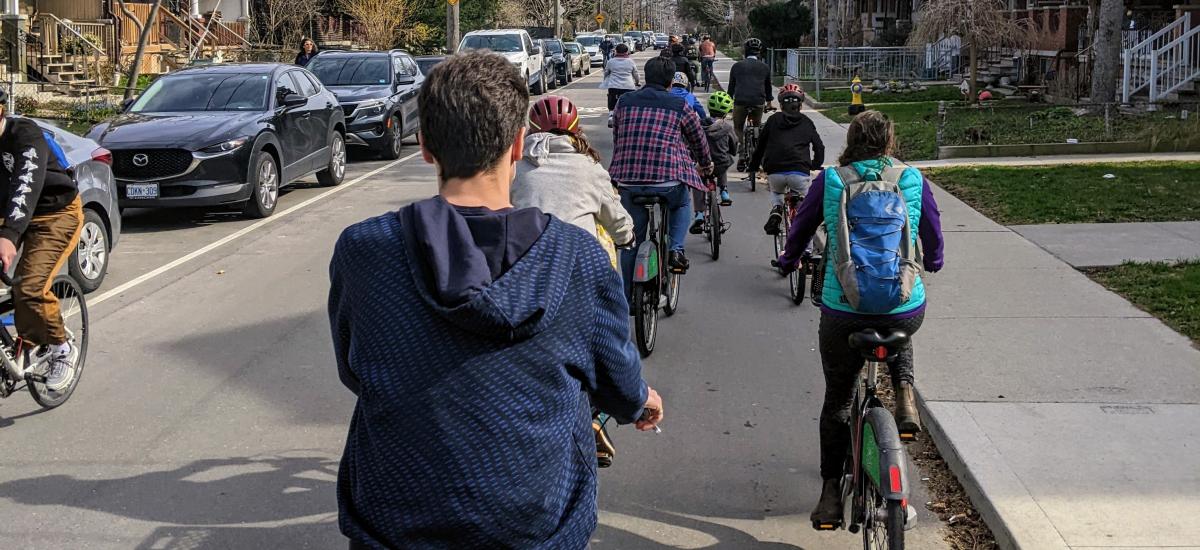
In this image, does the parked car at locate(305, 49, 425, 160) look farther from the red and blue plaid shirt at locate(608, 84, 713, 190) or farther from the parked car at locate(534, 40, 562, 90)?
the parked car at locate(534, 40, 562, 90)

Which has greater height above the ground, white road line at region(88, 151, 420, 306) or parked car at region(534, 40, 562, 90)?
parked car at region(534, 40, 562, 90)

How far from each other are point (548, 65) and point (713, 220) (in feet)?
101

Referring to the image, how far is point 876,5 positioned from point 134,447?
163 feet

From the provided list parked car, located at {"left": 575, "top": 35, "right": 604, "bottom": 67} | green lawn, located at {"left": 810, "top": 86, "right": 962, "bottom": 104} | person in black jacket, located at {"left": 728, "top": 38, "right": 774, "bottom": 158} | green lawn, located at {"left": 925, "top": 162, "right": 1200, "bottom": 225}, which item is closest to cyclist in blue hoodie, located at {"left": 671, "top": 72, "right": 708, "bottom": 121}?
green lawn, located at {"left": 925, "top": 162, "right": 1200, "bottom": 225}

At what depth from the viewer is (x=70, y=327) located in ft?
24.3

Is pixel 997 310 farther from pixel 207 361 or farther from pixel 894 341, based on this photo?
pixel 207 361

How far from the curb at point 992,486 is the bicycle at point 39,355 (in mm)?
4747

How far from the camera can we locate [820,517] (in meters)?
4.97

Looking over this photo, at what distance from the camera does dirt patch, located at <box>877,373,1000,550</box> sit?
5223 millimetres

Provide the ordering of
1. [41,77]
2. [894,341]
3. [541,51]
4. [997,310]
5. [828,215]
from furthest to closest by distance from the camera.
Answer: [541,51], [41,77], [997,310], [828,215], [894,341]

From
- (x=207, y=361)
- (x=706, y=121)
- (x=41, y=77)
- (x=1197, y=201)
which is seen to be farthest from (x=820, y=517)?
(x=41, y=77)

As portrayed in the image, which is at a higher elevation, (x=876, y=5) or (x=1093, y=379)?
(x=876, y=5)

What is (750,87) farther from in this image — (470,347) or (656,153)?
(470,347)

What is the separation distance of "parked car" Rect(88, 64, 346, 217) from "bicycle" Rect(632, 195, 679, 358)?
21.2ft
